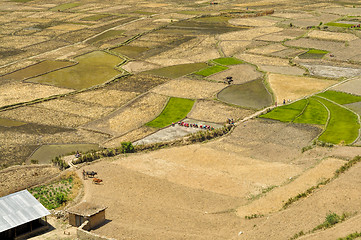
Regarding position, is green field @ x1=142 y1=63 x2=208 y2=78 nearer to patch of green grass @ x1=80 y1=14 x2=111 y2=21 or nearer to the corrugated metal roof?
the corrugated metal roof

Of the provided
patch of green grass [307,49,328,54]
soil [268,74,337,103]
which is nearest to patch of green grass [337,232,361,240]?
soil [268,74,337,103]

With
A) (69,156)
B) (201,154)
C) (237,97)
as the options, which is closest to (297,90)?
(237,97)

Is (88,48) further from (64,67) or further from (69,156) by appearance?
(69,156)

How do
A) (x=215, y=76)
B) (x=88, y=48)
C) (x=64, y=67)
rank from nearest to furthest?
(x=215, y=76) → (x=64, y=67) → (x=88, y=48)

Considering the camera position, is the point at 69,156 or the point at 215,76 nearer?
the point at 69,156

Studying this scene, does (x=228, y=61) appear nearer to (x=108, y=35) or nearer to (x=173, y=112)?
(x=173, y=112)

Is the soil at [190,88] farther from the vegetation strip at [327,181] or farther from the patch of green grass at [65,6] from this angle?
the patch of green grass at [65,6]

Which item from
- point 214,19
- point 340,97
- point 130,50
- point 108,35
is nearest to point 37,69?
point 130,50

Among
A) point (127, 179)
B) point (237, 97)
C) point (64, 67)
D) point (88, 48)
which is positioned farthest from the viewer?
point (88, 48)

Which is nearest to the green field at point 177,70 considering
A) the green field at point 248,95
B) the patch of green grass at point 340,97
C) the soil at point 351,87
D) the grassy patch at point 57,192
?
the green field at point 248,95
